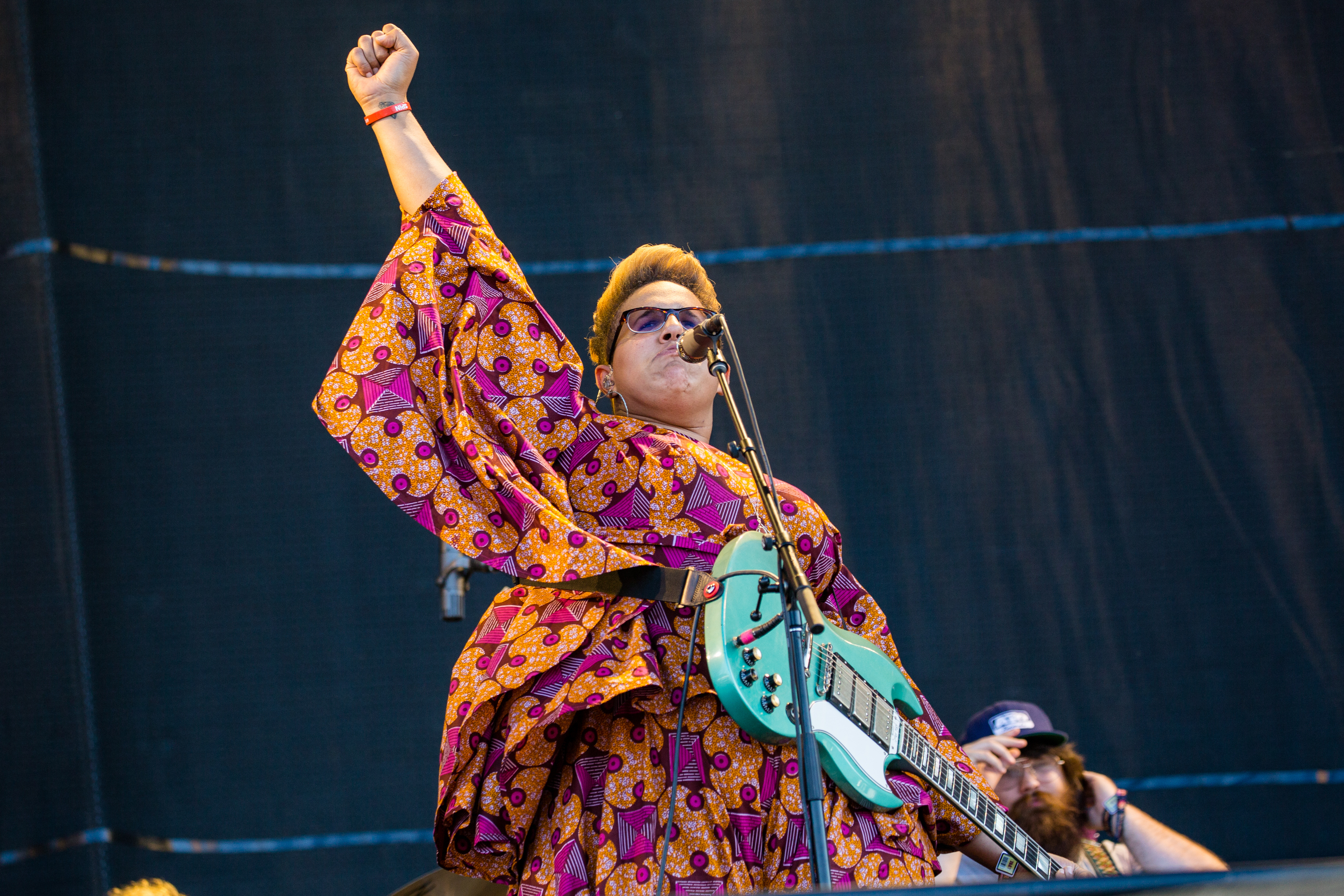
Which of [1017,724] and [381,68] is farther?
[1017,724]

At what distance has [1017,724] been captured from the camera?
2500 millimetres

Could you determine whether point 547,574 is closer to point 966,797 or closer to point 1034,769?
point 966,797

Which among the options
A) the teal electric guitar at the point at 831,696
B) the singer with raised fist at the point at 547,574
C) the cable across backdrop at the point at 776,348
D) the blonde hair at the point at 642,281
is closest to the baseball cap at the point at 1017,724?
the cable across backdrop at the point at 776,348

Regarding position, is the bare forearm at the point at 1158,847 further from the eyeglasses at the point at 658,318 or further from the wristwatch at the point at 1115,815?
the eyeglasses at the point at 658,318

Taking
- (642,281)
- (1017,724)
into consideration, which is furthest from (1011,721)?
(642,281)

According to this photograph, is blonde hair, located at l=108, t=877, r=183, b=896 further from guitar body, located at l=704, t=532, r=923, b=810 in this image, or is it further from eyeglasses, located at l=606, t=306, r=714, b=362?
eyeglasses, located at l=606, t=306, r=714, b=362

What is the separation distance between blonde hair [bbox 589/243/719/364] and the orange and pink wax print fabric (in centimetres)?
37

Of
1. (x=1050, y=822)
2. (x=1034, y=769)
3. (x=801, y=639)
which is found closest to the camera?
(x=801, y=639)

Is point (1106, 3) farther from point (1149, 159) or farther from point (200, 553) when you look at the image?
point (200, 553)

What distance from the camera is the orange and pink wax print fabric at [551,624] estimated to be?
153 centimetres

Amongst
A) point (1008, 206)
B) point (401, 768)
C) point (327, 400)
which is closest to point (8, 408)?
point (401, 768)

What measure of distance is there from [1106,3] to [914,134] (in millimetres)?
580

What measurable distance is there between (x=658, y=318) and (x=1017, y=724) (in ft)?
3.63

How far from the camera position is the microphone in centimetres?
160
